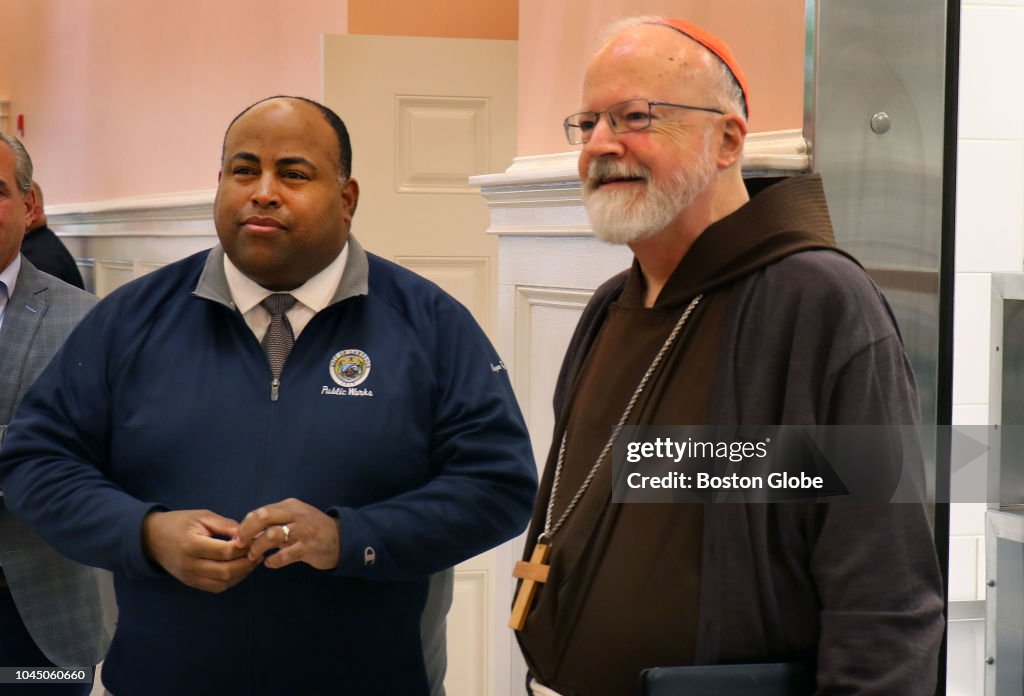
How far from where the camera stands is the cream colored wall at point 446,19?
482 centimetres

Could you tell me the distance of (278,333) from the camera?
6.91 ft

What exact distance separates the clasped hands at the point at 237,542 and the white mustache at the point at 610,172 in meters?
0.66

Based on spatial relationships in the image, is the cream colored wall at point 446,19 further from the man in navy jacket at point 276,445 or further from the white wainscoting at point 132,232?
the man in navy jacket at point 276,445

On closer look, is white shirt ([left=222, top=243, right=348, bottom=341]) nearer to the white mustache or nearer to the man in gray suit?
the white mustache

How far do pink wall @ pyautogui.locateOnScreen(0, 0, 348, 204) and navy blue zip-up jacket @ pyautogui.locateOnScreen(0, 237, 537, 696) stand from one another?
2.72 metres

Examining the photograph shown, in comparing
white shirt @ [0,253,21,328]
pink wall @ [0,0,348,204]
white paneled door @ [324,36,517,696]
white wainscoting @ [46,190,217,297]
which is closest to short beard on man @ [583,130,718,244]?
white shirt @ [0,253,21,328]

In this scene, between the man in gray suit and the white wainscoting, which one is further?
the white wainscoting

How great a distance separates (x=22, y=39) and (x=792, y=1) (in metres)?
8.51

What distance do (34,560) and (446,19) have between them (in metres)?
2.89

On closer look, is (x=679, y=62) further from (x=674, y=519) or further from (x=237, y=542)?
(x=237, y=542)

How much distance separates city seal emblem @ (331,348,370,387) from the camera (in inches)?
81.3

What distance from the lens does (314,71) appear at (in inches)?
184

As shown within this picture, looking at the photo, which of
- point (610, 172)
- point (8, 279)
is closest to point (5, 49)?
point (8, 279)

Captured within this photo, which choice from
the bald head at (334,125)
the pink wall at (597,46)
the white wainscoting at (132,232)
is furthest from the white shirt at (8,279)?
the white wainscoting at (132,232)
